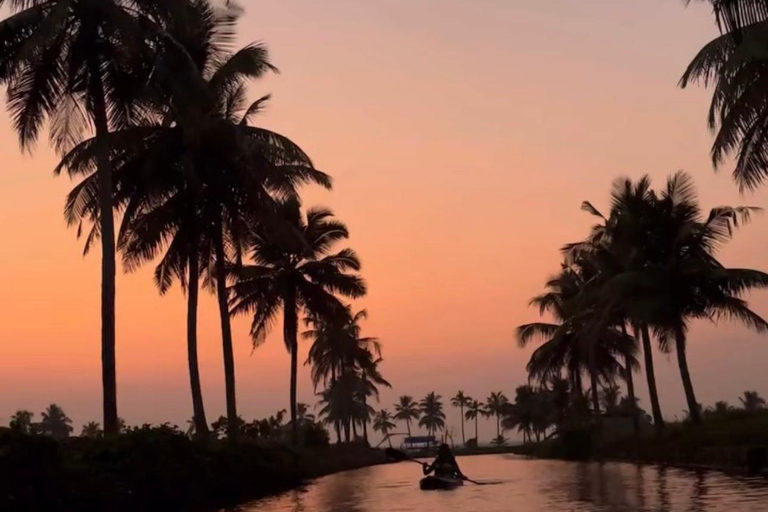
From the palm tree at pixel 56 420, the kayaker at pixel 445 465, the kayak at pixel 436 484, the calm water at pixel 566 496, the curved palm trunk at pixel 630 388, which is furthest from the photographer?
the palm tree at pixel 56 420

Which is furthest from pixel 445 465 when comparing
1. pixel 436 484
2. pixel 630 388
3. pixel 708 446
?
pixel 630 388

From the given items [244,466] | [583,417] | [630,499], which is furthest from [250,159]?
[583,417]

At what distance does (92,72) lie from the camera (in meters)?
23.0

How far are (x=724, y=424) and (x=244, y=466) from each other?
19.2m

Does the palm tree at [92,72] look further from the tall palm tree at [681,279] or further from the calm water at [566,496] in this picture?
the tall palm tree at [681,279]

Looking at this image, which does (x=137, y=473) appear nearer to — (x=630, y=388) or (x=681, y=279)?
(x=681, y=279)

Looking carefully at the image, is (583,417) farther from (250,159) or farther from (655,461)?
(250,159)

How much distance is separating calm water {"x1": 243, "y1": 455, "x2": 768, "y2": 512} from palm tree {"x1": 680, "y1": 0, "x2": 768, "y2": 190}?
7.43 meters

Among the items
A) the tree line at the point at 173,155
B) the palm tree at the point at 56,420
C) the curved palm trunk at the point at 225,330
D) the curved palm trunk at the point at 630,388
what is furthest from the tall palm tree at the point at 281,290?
the palm tree at the point at 56,420

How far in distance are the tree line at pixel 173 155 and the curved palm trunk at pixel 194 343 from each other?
0.04 m

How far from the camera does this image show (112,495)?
60.6 ft

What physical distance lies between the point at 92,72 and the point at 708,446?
2407cm

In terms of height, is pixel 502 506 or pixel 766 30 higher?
pixel 766 30

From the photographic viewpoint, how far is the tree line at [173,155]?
74.1 ft
